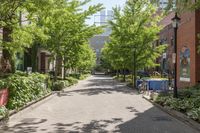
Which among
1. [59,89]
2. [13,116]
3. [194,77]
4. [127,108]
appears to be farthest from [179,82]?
[13,116]

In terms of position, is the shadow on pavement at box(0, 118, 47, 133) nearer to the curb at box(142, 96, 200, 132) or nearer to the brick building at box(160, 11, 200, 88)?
the curb at box(142, 96, 200, 132)

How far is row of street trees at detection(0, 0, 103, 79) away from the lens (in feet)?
52.6

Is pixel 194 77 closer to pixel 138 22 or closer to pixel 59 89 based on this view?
pixel 59 89

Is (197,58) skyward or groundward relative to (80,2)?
groundward

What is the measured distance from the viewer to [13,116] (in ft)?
48.6

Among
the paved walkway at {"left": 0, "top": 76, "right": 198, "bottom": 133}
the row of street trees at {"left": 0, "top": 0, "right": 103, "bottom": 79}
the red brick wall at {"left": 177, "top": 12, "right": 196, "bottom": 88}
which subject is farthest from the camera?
the red brick wall at {"left": 177, "top": 12, "right": 196, "bottom": 88}

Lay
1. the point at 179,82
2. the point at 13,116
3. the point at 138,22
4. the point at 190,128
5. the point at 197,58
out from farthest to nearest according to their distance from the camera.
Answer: the point at 138,22 < the point at 179,82 < the point at 197,58 < the point at 13,116 < the point at 190,128

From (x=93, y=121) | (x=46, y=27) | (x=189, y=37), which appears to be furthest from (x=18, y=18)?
(x=189, y=37)

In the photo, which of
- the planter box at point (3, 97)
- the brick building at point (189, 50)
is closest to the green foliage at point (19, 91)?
the planter box at point (3, 97)

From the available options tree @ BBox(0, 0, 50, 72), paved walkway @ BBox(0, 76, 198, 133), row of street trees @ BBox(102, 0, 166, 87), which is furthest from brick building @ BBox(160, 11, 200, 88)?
tree @ BBox(0, 0, 50, 72)

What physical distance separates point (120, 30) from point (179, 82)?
11711 mm

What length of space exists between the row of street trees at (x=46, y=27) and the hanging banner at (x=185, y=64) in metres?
7.64

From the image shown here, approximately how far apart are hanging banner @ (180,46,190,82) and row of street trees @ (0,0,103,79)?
764cm

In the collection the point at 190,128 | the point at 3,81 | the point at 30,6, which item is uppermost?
the point at 30,6
